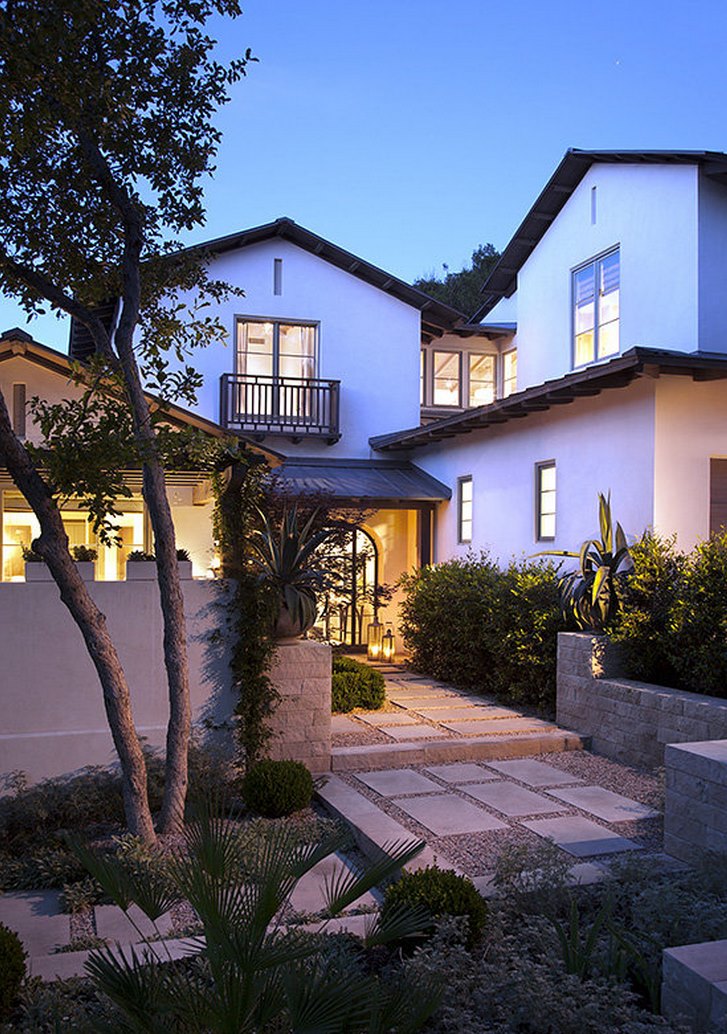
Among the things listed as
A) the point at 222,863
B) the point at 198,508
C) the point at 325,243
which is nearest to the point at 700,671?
the point at 222,863

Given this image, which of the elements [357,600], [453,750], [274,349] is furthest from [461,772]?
[274,349]

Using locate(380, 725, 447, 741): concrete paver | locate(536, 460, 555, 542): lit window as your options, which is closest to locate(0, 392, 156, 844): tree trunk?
locate(380, 725, 447, 741): concrete paver

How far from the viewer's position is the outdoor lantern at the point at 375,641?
13.8 m

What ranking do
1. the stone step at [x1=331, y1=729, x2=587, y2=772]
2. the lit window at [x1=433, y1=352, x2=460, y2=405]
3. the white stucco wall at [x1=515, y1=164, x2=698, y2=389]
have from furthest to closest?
the lit window at [x1=433, y1=352, x2=460, y2=405] < the white stucco wall at [x1=515, y1=164, x2=698, y2=389] < the stone step at [x1=331, y1=729, x2=587, y2=772]

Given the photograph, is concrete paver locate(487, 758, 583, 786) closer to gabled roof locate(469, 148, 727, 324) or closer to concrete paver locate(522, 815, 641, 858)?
concrete paver locate(522, 815, 641, 858)

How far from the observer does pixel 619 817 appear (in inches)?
245

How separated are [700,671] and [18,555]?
1060 cm

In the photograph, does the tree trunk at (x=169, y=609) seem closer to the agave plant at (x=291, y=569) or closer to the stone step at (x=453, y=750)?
the agave plant at (x=291, y=569)

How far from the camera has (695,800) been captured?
5.25 m

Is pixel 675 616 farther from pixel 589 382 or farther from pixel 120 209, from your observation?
pixel 120 209

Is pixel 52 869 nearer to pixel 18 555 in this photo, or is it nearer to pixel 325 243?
pixel 18 555

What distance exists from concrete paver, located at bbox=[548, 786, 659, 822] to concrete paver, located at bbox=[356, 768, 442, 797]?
1023 millimetres

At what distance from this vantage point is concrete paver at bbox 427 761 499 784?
23.5 ft

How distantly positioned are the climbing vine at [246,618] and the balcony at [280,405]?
830 centimetres
